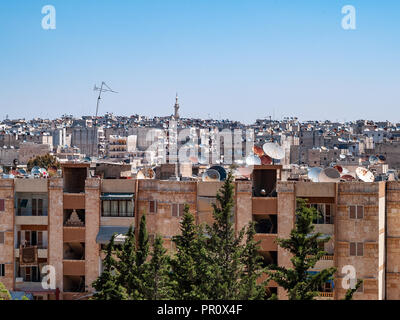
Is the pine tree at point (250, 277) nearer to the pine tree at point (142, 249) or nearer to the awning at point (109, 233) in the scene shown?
the pine tree at point (142, 249)

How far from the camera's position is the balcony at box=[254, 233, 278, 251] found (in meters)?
21.8

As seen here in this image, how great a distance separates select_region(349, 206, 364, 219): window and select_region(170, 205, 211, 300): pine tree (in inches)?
180

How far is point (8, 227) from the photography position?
2333cm

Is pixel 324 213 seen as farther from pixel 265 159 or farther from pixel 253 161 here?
pixel 265 159

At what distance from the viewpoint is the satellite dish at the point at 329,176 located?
23377 mm

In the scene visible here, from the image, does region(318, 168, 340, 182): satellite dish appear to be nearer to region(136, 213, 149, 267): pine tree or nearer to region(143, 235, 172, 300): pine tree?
region(136, 213, 149, 267): pine tree

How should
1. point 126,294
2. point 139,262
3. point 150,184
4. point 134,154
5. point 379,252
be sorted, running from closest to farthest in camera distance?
1. point 126,294
2. point 139,262
3. point 379,252
4. point 150,184
5. point 134,154

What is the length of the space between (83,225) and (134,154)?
95.0m

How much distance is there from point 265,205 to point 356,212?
2621 millimetres
